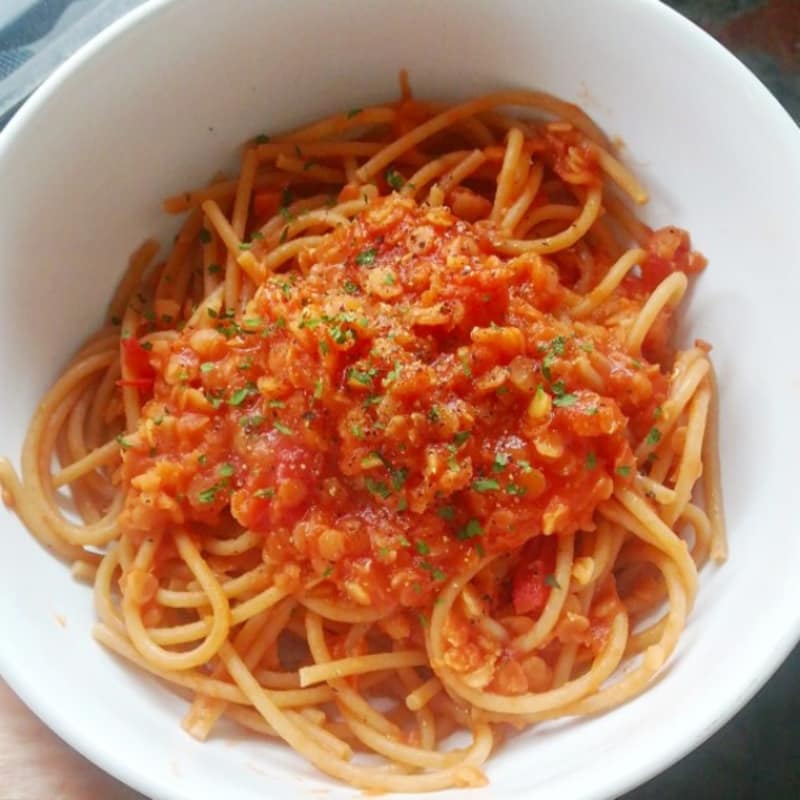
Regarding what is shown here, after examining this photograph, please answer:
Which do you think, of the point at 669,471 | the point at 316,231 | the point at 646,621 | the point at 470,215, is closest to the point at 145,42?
the point at 316,231

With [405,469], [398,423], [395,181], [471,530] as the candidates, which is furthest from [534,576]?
[395,181]

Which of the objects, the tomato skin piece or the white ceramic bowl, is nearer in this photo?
the white ceramic bowl

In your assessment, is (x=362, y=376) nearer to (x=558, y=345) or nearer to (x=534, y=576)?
(x=558, y=345)

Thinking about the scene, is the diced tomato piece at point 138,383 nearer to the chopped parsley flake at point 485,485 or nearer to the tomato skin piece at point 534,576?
the chopped parsley flake at point 485,485

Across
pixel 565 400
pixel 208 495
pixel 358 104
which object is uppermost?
pixel 358 104

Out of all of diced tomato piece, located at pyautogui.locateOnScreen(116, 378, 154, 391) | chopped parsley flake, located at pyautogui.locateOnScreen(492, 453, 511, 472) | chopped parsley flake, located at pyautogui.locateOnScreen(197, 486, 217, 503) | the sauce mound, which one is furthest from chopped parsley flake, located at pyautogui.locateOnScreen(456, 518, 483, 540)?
diced tomato piece, located at pyautogui.locateOnScreen(116, 378, 154, 391)

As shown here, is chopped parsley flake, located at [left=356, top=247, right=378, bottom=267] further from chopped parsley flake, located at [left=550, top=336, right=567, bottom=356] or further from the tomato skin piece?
the tomato skin piece

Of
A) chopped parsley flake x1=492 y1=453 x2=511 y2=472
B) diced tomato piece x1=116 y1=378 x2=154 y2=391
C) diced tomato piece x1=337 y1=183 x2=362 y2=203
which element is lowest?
diced tomato piece x1=116 y1=378 x2=154 y2=391

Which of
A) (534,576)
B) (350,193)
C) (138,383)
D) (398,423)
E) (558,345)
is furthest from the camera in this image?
(350,193)
